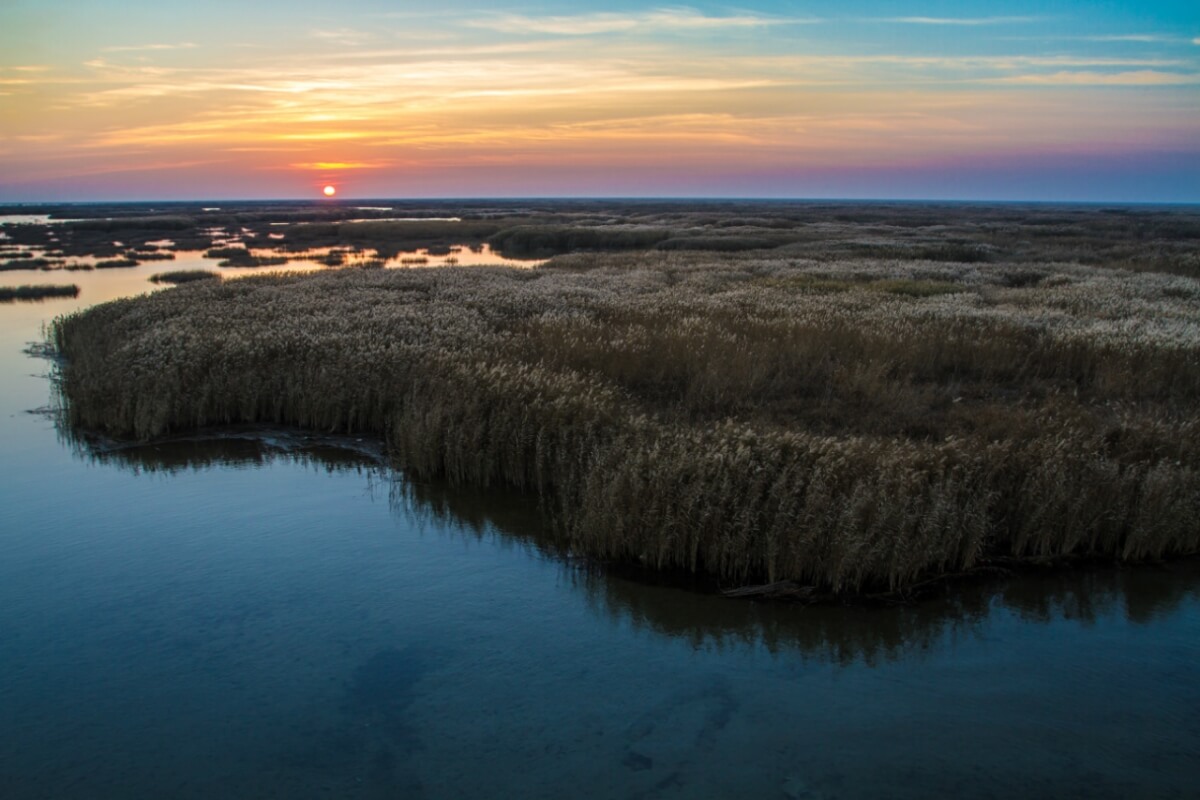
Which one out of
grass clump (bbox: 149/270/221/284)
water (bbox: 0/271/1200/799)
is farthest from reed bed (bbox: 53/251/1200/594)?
grass clump (bbox: 149/270/221/284)

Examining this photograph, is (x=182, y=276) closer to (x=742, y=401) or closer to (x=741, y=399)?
(x=741, y=399)

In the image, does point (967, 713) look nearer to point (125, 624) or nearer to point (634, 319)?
point (125, 624)

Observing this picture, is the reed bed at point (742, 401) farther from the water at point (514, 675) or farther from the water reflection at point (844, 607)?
the water at point (514, 675)

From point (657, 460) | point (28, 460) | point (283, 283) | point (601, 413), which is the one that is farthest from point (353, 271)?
point (657, 460)

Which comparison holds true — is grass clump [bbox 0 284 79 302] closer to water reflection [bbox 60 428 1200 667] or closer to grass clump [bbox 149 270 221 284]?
grass clump [bbox 149 270 221 284]

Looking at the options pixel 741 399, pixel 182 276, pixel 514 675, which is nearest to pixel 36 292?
pixel 182 276
